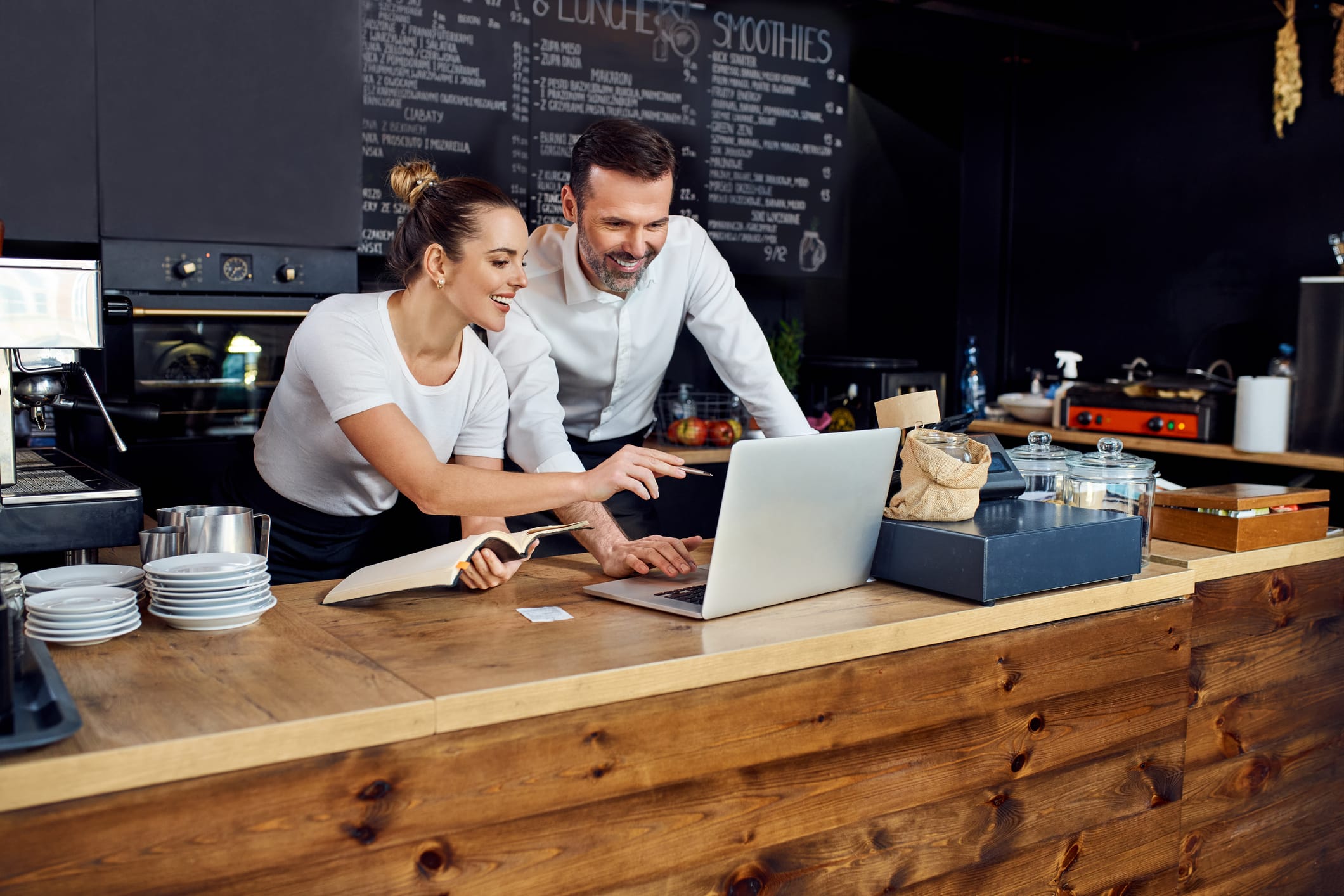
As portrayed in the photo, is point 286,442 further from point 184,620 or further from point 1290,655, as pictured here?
point 1290,655

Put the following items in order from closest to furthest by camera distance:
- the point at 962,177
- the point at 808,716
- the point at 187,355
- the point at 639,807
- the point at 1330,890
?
the point at 639,807 → the point at 808,716 → the point at 1330,890 → the point at 187,355 → the point at 962,177

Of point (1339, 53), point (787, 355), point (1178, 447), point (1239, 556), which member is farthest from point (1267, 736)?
point (1339, 53)

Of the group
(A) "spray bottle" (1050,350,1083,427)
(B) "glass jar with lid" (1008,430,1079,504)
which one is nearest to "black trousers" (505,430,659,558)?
(B) "glass jar with lid" (1008,430,1079,504)

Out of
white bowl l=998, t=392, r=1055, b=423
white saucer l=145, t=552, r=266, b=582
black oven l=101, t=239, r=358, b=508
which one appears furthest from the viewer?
white bowl l=998, t=392, r=1055, b=423

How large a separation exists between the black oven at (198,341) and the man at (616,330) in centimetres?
89

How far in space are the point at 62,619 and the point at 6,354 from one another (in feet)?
1.54

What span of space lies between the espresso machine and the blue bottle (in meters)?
3.79

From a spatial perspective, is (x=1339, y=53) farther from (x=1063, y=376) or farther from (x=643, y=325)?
(x=643, y=325)

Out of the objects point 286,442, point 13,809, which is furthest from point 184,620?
point 286,442

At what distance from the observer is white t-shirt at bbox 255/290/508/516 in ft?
6.16

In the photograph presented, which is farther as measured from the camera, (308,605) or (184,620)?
(308,605)

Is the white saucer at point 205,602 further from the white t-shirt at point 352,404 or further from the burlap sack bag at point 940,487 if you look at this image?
the burlap sack bag at point 940,487

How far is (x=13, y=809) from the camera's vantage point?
999mm

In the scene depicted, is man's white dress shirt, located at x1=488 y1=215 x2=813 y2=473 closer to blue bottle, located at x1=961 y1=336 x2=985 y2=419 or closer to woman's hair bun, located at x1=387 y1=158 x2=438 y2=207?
woman's hair bun, located at x1=387 y1=158 x2=438 y2=207
